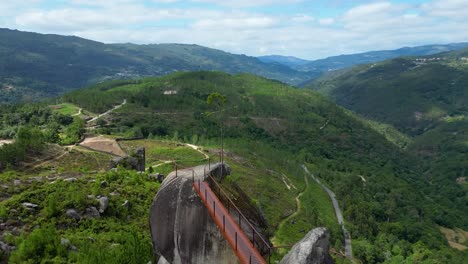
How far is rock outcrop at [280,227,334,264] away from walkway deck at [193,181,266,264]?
1829 mm

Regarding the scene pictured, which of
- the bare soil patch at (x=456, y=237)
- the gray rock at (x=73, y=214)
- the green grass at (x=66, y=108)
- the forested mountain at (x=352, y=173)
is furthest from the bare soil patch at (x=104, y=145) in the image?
the bare soil patch at (x=456, y=237)

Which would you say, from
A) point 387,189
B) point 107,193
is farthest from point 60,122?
point 387,189

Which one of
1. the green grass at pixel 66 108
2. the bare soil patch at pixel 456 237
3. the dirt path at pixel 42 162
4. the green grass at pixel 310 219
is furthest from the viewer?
the green grass at pixel 66 108

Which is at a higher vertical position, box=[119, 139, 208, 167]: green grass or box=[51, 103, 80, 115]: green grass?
box=[51, 103, 80, 115]: green grass

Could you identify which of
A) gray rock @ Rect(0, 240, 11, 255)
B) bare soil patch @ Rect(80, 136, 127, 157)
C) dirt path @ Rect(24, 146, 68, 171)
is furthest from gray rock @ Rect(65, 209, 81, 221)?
bare soil patch @ Rect(80, 136, 127, 157)

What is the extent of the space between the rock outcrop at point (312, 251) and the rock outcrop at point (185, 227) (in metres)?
4.77

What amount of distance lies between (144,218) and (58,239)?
40.5 feet

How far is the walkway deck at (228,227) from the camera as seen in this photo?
2138cm

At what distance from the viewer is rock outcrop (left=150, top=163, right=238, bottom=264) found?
2480cm

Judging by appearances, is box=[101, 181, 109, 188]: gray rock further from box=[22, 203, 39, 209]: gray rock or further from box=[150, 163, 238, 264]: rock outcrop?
box=[150, 163, 238, 264]: rock outcrop

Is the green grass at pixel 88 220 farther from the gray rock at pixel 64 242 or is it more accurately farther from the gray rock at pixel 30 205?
the gray rock at pixel 64 242

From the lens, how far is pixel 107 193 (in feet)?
149

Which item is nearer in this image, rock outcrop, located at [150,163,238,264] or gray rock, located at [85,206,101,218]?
rock outcrop, located at [150,163,238,264]

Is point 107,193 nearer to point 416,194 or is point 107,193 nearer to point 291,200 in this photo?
point 291,200
